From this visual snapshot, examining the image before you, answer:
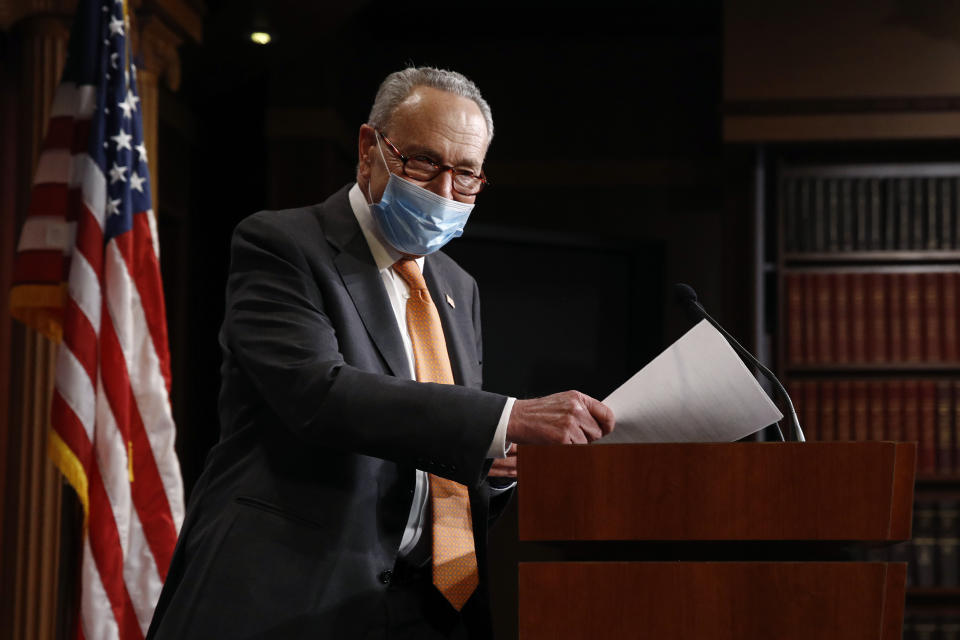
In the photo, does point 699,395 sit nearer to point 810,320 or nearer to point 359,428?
point 359,428

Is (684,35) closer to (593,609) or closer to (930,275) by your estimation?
(930,275)

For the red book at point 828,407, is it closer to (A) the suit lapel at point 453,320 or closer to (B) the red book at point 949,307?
(B) the red book at point 949,307

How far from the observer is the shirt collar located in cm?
181

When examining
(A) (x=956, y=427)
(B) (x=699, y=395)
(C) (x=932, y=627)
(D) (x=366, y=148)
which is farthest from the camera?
(A) (x=956, y=427)

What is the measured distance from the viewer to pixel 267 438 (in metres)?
1.62

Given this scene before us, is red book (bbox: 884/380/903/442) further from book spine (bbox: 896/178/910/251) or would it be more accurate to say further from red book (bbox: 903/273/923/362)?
book spine (bbox: 896/178/910/251)

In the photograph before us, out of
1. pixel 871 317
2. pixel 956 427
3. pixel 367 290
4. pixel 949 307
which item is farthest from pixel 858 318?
pixel 367 290

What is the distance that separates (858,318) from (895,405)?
414 mm

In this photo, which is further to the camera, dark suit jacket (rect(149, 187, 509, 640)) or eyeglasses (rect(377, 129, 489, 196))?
eyeglasses (rect(377, 129, 489, 196))

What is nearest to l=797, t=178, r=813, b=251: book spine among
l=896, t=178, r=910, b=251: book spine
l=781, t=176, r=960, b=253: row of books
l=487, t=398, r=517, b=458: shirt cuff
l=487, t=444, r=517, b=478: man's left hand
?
l=781, t=176, r=960, b=253: row of books

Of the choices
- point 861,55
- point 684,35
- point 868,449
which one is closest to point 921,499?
point 861,55

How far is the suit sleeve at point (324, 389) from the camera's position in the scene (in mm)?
1438

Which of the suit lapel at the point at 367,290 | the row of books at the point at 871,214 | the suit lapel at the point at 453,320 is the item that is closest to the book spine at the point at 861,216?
the row of books at the point at 871,214

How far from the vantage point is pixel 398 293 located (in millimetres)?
1813
